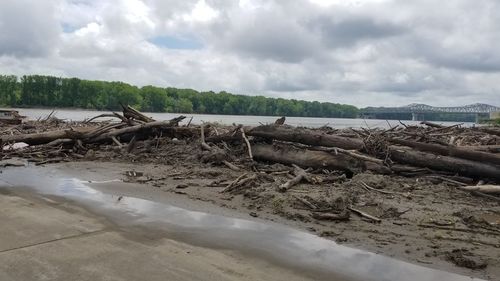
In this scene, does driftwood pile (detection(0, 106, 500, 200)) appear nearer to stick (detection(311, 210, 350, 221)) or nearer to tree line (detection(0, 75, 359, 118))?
stick (detection(311, 210, 350, 221))

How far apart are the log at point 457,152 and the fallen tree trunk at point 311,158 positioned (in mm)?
804

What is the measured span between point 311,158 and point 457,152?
272 cm

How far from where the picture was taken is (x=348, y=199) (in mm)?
7078

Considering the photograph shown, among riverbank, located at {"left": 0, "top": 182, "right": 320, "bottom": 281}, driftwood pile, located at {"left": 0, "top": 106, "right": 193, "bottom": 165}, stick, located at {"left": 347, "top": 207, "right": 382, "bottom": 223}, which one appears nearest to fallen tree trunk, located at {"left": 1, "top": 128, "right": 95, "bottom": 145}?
driftwood pile, located at {"left": 0, "top": 106, "right": 193, "bottom": 165}

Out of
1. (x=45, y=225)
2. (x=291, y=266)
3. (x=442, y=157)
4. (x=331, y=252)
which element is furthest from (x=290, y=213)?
(x=442, y=157)

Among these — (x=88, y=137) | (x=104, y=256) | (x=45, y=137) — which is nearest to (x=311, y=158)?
(x=104, y=256)

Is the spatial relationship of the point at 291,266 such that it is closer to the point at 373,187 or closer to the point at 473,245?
the point at 473,245

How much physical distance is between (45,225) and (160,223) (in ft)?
4.56

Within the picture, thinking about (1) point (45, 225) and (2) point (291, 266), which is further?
(1) point (45, 225)

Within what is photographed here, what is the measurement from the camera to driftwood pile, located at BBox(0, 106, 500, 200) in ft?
27.6

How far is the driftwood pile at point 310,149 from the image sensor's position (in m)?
8.40

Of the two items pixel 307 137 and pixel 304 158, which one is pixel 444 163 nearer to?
pixel 304 158

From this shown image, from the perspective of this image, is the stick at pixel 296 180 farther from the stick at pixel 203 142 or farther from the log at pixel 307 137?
the stick at pixel 203 142

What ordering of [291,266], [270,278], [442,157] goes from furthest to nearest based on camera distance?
[442,157]
[291,266]
[270,278]
